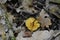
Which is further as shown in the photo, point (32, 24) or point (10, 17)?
point (10, 17)

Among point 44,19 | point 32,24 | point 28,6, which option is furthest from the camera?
point 28,6

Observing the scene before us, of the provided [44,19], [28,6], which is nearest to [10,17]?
[28,6]

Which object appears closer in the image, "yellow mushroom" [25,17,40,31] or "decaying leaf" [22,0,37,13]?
"yellow mushroom" [25,17,40,31]

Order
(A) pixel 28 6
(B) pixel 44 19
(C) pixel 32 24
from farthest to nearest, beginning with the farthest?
1. (A) pixel 28 6
2. (B) pixel 44 19
3. (C) pixel 32 24

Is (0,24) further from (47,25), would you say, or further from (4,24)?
(47,25)

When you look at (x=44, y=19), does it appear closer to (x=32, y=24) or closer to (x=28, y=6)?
(x=32, y=24)

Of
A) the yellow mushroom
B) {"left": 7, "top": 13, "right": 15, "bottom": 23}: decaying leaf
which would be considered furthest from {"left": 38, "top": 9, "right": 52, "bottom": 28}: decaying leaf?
{"left": 7, "top": 13, "right": 15, "bottom": 23}: decaying leaf

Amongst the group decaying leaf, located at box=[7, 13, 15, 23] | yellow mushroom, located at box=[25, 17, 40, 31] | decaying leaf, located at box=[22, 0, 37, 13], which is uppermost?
decaying leaf, located at box=[22, 0, 37, 13]

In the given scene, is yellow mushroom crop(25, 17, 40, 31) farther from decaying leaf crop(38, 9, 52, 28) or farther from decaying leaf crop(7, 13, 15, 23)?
decaying leaf crop(7, 13, 15, 23)

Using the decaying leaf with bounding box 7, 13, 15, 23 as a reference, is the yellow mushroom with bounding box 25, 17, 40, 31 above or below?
below
